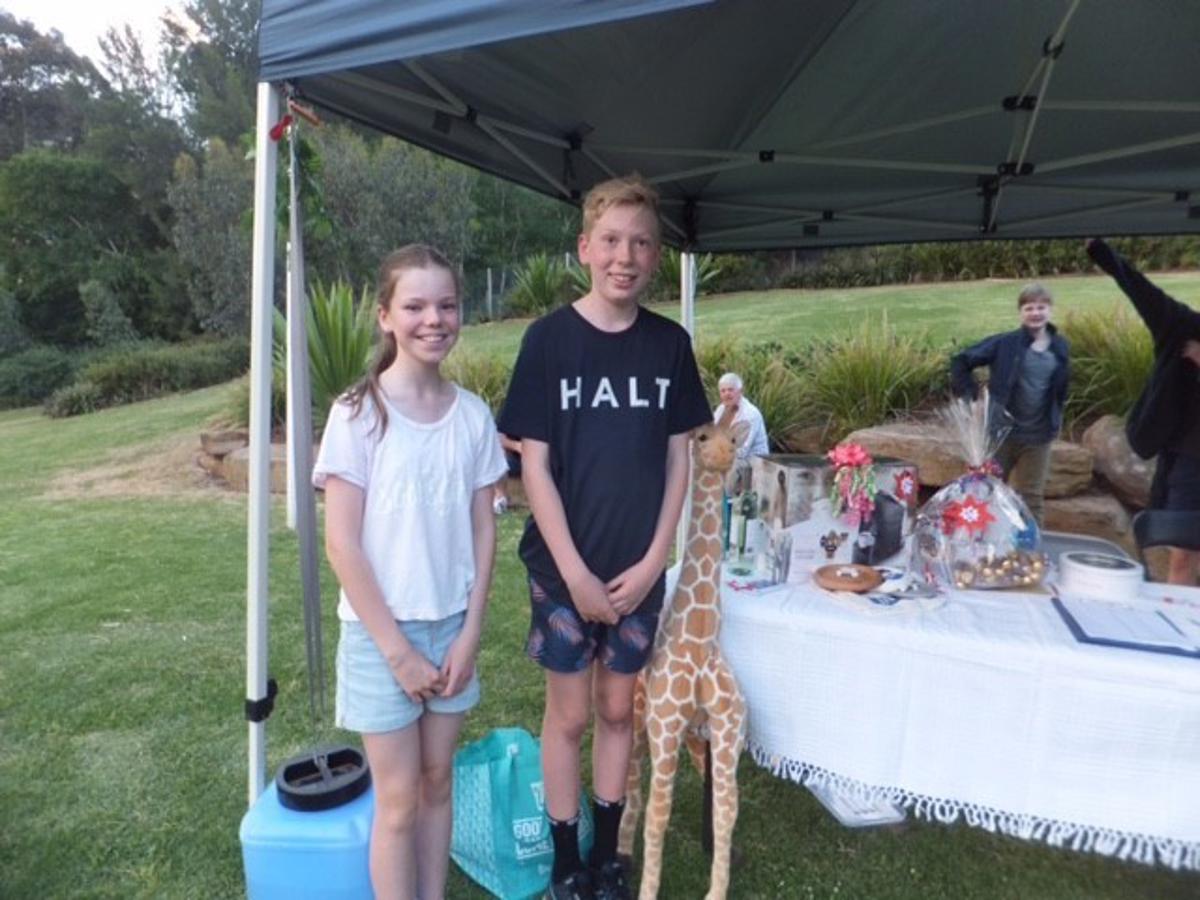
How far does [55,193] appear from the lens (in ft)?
85.8

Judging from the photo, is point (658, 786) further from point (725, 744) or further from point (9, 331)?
point (9, 331)

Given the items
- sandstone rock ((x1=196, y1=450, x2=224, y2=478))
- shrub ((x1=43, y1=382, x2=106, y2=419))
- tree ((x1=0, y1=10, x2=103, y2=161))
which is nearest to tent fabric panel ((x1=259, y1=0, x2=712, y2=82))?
sandstone rock ((x1=196, y1=450, x2=224, y2=478))

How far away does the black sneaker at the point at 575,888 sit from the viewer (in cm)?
188

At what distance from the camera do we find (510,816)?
6.58ft

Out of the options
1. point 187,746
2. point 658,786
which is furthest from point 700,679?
point 187,746

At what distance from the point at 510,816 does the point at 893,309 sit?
35.4ft

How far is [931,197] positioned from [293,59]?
119 inches

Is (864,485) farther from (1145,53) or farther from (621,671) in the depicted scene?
(1145,53)

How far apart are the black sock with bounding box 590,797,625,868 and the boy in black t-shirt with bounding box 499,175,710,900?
234mm

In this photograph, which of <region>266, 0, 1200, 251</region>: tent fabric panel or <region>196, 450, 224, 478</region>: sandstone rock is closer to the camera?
<region>266, 0, 1200, 251</region>: tent fabric panel

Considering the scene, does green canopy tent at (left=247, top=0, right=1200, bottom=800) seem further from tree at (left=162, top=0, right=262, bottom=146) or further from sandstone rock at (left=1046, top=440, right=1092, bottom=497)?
tree at (left=162, top=0, right=262, bottom=146)

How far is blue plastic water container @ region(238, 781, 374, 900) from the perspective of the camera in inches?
67.7

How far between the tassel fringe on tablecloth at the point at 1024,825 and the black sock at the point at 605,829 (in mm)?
402

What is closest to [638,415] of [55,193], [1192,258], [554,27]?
[554,27]
